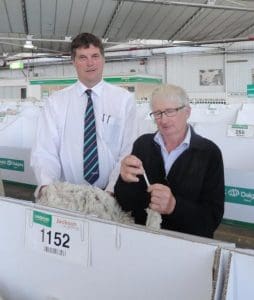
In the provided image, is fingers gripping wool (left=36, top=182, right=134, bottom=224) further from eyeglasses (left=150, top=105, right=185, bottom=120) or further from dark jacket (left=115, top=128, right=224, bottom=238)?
eyeglasses (left=150, top=105, right=185, bottom=120)

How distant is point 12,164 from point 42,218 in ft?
15.7

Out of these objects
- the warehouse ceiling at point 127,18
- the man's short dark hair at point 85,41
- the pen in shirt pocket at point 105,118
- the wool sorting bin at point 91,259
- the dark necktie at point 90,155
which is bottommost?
the wool sorting bin at point 91,259

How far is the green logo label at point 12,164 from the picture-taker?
553 centimetres

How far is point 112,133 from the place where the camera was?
2164 millimetres

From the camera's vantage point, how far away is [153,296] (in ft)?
2.90

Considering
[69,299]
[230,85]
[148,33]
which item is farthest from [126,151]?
[230,85]

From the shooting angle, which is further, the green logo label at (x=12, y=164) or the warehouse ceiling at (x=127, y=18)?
the warehouse ceiling at (x=127, y=18)

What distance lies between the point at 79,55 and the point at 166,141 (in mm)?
662

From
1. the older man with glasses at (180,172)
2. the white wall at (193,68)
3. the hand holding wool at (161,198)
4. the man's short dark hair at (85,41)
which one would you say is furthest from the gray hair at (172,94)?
the white wall at (193,68)

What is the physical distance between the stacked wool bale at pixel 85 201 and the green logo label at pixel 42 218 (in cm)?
53

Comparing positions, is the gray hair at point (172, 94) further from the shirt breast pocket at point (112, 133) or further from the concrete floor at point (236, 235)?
the concrete floor at point (236, 235)

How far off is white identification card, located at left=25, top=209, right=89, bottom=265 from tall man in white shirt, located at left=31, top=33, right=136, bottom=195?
104cm

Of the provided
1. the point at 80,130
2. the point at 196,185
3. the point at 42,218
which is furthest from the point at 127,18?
the point at 42,218

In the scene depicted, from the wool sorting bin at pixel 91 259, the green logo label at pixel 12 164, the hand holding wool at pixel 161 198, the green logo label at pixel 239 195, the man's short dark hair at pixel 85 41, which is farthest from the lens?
the green logo label at pixel 12 164
